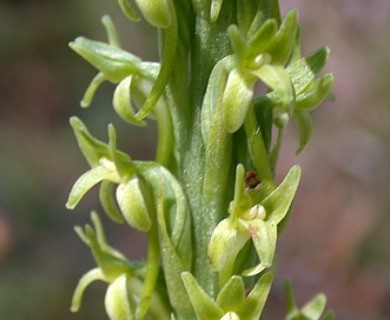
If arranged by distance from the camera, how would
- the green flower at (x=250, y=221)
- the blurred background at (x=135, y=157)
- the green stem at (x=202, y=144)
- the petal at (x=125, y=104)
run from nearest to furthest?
the green flower at (x=250, y=221) < the green stem at (x=202, y=144) < the petal at (x=125, y=104) < the blurred background at (x=135, y=157)

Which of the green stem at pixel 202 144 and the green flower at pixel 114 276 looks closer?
the green stem at pixel 202 144

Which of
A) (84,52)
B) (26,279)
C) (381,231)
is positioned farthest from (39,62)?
(84,52)

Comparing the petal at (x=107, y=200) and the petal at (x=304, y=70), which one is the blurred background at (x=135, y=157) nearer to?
the petal at (x=107, y=200)

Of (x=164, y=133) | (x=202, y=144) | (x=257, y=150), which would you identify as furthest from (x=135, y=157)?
(x=257, y=150)

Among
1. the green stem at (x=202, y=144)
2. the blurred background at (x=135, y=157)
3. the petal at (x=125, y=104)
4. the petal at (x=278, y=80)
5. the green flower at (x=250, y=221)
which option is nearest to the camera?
the petal at (x=278, y=80)

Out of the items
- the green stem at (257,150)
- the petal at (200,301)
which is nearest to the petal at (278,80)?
the green stem at (257,150)

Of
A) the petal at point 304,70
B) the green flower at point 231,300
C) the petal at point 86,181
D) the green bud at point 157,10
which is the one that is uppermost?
the green bud at point 157,10

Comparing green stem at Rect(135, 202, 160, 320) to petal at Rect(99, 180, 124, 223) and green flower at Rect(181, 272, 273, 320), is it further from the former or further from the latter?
green flower at Rect(181, 272, 273, 320)

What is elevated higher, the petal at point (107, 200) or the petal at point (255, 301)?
the petal at point (107, 200)
